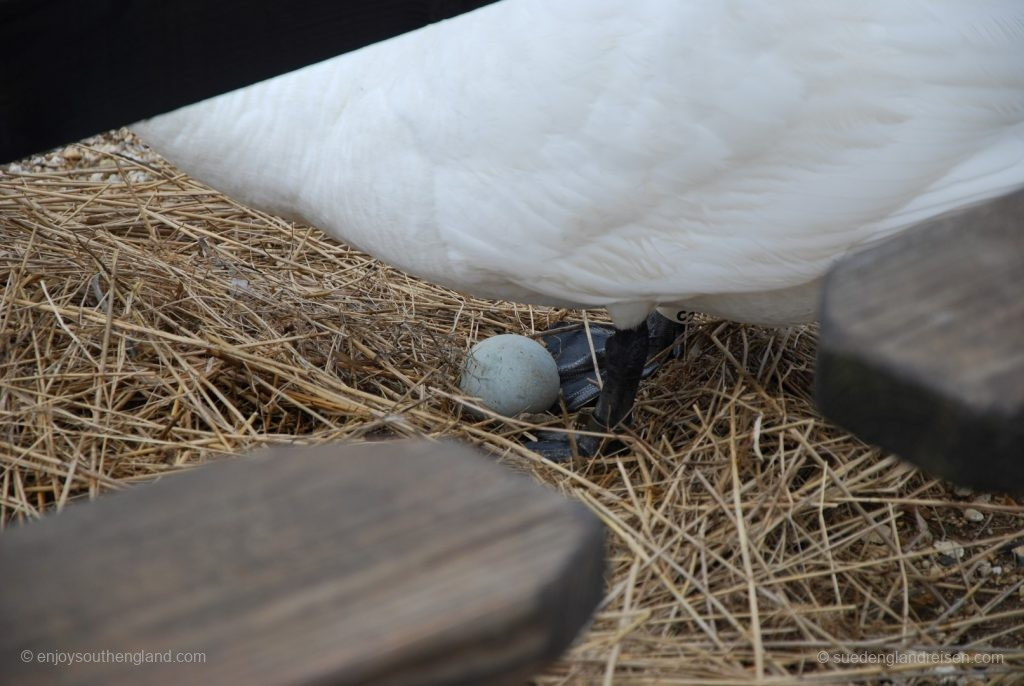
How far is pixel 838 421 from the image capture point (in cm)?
88

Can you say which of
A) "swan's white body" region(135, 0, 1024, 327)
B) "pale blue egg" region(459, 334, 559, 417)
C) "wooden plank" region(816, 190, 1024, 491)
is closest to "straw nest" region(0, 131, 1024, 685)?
"pale blue egg" region(459, 334, 559, 417)

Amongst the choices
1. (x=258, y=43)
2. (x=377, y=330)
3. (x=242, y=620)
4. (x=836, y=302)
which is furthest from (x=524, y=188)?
(x=242, y=620)

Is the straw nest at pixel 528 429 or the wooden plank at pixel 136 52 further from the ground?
the wooden plank at pixel 136 52

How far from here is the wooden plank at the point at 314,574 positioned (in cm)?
64

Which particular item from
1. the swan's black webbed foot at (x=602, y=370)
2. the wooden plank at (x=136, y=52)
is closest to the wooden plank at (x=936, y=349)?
the wooden plank at (x=136, y=52)

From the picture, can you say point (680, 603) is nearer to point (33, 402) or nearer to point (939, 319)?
point (939, 319)

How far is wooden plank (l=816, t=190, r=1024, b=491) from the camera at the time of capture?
770 millimetres

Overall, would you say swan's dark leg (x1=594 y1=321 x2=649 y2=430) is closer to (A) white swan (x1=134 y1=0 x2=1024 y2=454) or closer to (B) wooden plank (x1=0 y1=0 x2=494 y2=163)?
(A) white swan (x1=134 y1=0 x2=1024 y2=454)

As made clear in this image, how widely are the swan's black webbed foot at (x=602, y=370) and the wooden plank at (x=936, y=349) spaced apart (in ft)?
5.03

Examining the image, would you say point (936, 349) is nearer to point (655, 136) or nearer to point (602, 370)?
point (655, 136)

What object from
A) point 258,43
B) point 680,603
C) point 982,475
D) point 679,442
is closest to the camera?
point 982,475

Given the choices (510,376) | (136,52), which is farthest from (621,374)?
(136,52)

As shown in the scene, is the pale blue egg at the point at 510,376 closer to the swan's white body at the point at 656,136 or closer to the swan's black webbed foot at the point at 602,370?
the swan's black webbed foot at the point at 602,370

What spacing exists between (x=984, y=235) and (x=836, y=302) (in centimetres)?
16
